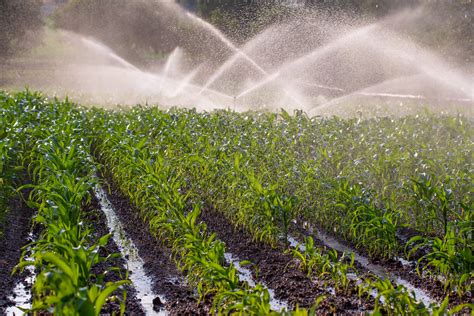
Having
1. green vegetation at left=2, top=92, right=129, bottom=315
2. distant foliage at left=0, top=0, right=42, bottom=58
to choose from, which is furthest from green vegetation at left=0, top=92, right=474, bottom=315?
distant foliage at left=0, top=0, right=42, bottom=58

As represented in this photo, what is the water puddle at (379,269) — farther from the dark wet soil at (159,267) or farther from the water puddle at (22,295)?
the water puddle at (22,295)

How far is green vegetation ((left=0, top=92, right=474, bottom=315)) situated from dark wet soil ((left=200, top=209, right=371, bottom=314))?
0.09 meters

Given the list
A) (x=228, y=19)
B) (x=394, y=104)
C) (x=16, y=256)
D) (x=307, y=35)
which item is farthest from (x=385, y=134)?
(x=228, y=19)

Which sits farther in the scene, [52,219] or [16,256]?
[16,256]

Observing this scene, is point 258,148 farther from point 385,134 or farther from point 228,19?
point 228,19

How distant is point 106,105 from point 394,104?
6.66 meters

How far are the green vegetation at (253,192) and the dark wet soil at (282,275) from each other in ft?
0.30

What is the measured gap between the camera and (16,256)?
21.4 ft

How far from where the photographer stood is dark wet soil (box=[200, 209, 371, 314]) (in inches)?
205

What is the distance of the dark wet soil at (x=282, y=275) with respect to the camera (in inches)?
205

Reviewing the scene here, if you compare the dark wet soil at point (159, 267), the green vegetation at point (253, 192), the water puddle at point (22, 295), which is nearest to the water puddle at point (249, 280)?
the green vegetation at point (253, 192)

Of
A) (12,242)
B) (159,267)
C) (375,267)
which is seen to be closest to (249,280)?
(159,267)

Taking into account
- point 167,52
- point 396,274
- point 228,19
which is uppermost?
point 396,274

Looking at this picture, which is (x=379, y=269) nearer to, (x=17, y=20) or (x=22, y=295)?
(x=22, y=295)
